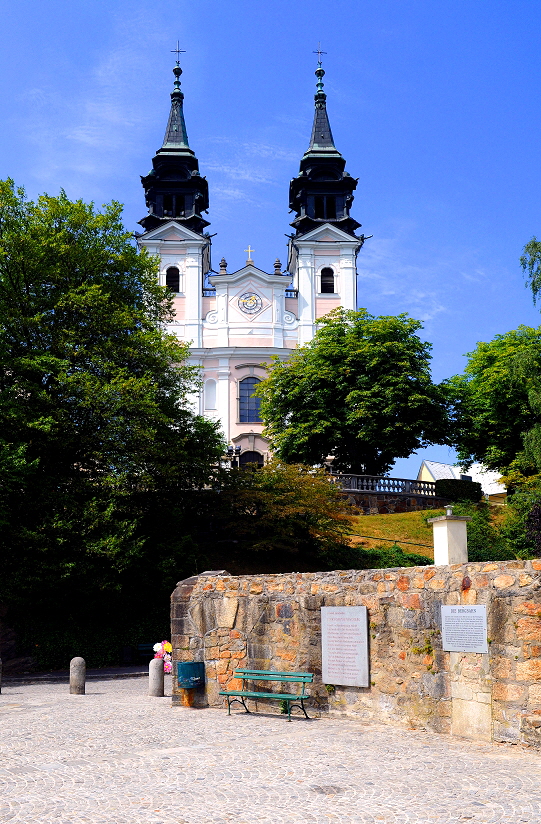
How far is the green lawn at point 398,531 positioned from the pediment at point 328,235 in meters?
24.7

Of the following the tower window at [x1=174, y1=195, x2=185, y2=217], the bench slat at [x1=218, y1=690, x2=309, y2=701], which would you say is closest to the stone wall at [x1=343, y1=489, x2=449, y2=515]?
the bench slat at [x1=218, y1=690, x2=309, y2=701]

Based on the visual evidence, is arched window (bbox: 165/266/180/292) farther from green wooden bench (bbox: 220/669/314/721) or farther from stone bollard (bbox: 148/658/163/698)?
green wooden bench (bbox: 220/669/314/721)

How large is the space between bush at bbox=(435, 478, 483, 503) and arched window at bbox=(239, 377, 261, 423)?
16903 mm

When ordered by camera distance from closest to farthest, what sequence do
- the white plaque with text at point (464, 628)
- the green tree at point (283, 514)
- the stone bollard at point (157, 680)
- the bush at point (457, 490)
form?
the white plaque with text at point (464, 628) → the stone bollard at point (157, 680) → the green tree at point (283, 514) → the bush at point (457, 490)

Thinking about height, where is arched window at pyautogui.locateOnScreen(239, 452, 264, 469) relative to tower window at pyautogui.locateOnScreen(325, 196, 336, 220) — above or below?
below

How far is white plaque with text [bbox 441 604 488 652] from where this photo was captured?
35.6 ft

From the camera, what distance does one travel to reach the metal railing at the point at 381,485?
3934 centimetres

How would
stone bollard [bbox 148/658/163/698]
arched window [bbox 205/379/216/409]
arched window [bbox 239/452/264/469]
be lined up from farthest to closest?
arched window [bbox 205/379/216/409]
arched window [bbox 239/452/264/469]
stone bollard [bbox 148/658/163/698]

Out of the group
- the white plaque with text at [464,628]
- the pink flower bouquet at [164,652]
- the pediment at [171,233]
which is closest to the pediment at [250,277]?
the pediment at [171,233]

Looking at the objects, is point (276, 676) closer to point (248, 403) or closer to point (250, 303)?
point (248, 403)

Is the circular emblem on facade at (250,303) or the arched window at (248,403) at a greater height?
the circular emblem on facade at (250,303)

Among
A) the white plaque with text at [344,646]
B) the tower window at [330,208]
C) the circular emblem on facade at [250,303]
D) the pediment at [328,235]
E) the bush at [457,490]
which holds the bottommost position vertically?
the white plaque with text at [344,646]

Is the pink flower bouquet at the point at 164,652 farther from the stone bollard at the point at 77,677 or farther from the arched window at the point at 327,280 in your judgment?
the arched window at the point at 327,280

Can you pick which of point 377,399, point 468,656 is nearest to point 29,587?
point 468,656
